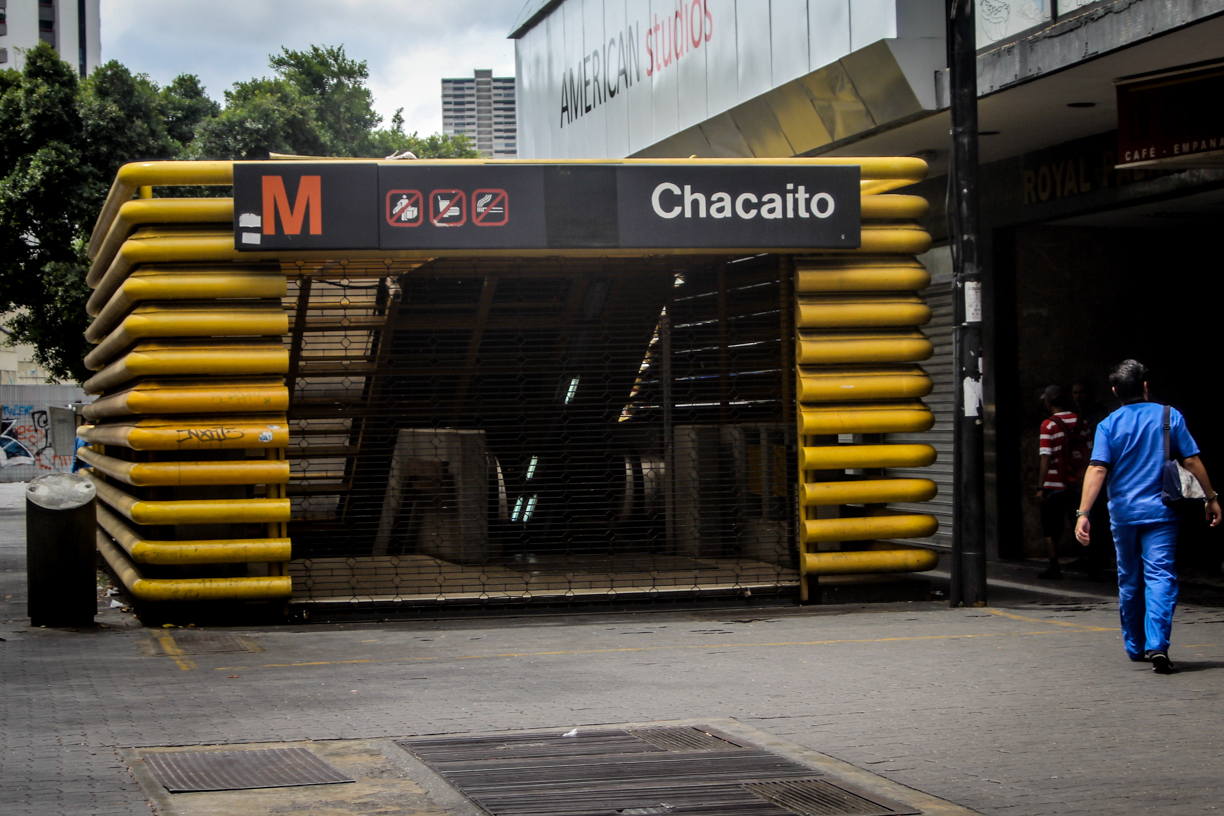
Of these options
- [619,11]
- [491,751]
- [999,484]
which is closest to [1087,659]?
[491,751]

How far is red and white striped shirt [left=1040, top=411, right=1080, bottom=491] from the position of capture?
1208cm

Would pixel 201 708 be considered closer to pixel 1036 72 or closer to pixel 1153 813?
pixel 1153 813

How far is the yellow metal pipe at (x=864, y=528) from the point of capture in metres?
10.3

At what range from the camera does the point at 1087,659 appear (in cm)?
794

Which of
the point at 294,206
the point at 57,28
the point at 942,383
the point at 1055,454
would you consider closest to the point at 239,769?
the point at 294,206

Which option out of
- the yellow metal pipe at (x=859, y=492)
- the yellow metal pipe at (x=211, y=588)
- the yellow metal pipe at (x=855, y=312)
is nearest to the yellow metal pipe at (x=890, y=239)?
the yellow metal pipe at (x=855, y=312)

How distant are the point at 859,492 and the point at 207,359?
4860mm

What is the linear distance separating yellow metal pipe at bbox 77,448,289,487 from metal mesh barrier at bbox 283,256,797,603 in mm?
1156

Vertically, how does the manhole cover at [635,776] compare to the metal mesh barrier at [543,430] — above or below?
below

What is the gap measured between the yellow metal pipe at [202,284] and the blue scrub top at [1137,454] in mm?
5584

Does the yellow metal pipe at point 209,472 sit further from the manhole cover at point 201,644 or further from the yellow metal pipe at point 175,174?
the yellow metal pipe at point 175,174

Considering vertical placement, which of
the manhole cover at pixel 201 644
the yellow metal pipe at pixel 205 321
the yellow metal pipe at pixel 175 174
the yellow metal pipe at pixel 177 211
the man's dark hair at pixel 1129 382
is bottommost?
the manhole cover at pixel 201 644

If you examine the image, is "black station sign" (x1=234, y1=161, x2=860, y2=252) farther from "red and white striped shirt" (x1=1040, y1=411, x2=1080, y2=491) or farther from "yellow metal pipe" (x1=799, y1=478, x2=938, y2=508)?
"red and white striped shirt" (x1=1040, y1=411, x2=1080, y2=491)

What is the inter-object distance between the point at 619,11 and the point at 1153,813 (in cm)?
1504
